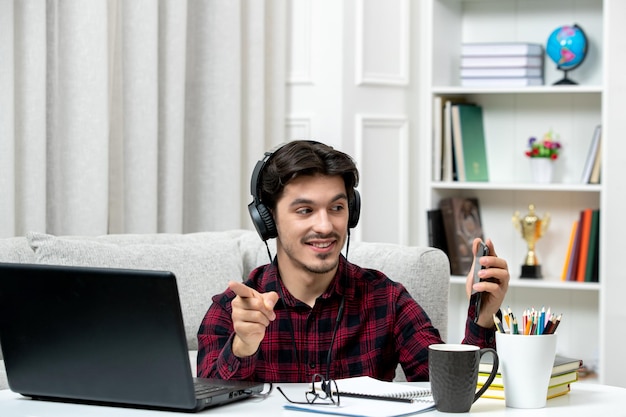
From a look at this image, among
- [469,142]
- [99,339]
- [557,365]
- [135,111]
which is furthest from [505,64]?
[99,339]

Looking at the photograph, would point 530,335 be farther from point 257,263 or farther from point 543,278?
point 543,278

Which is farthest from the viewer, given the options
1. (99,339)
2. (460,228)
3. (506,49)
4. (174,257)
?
(460,228)

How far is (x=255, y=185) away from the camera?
1.84 meters

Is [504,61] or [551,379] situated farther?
[504,61]

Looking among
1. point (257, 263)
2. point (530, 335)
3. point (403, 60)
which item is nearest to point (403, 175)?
point (403, 60)

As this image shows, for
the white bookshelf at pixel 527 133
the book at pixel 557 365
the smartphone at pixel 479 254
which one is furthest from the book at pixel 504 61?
the book at pixel 557 365

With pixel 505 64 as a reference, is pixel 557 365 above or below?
below

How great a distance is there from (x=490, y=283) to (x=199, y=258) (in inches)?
39.6

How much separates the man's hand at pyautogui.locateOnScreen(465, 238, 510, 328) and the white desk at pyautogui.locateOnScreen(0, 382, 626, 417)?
0.22m

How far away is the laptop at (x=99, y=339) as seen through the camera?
1322 mm

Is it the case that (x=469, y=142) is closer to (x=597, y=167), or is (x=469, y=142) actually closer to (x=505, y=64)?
(x=505, y=64)

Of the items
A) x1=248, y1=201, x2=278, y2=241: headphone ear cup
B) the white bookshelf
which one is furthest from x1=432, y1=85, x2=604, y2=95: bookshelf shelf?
x1=248, y1=201, x2=278, y2=241: headphone ear cup

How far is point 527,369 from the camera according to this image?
54.5 inches

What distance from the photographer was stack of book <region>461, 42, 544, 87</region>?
A: 3680 mm
